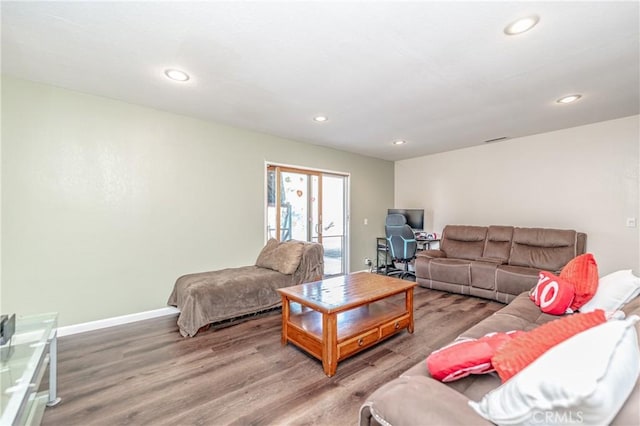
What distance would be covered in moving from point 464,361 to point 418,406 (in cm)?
35

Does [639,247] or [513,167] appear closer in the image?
[639,247]

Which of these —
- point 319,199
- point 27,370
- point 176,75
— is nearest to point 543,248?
point 319,199

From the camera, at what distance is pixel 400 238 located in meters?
4.68

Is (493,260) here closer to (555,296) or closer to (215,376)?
(555,296)

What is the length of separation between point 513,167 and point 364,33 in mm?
3991

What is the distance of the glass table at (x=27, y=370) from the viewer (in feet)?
4.16

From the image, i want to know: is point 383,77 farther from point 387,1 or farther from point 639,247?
point 639,247

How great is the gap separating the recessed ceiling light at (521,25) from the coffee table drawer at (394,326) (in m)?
2.43

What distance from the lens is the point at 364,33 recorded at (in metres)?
1.85

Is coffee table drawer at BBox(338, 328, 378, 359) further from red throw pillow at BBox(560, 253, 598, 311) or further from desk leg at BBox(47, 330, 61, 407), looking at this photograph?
desk leg at BBox(47, 330, 61, 407)

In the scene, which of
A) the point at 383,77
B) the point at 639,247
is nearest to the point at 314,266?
the point at 383,77

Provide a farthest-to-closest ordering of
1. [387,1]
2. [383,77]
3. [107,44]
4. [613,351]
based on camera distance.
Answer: [383,77]
[107,44]
[387,1]
[613,351]

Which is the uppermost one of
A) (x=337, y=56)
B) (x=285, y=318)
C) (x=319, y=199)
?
(x=337, y=56)

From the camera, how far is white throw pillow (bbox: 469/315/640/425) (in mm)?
668
